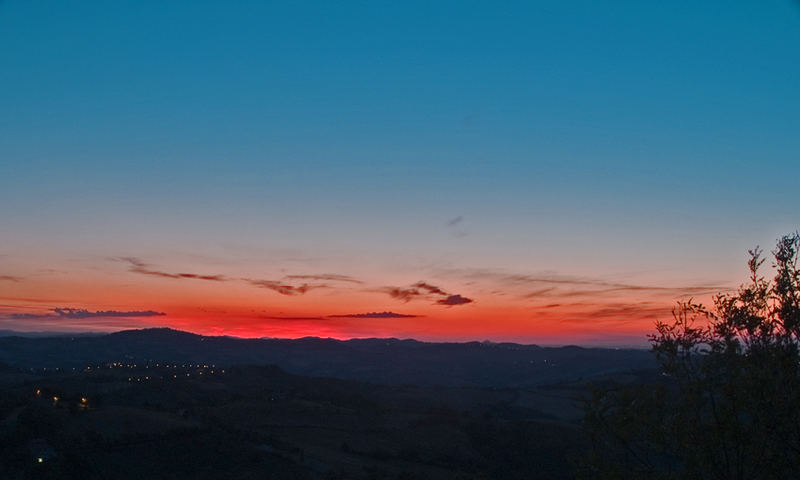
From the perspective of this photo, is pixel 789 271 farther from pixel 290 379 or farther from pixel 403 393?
pixel 290 379

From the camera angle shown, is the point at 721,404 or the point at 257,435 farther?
the point at 257,435

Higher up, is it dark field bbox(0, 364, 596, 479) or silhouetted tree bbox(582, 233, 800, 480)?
silhouetted tree bbox(582, 233, 800, 480)

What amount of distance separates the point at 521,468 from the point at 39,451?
53.1m

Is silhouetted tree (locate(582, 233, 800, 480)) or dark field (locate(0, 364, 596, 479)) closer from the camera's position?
silhouetted tree (locate(582, 233, 800, 480))

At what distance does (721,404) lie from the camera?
38.4 feet

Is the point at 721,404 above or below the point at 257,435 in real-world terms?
above

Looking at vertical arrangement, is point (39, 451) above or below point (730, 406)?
below

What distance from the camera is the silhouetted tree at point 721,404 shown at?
11.2 metres

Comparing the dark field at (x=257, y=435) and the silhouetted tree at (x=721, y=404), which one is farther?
the dark field at (x=257, y=435)

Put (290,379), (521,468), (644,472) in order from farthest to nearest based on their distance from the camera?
(290,379) < (521,468) < (644,472)

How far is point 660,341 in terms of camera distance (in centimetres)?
1309

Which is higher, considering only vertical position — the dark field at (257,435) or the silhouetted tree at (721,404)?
the silhouetted tree at (721,404)

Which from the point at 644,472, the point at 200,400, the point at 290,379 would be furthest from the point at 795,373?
the point at 290,379

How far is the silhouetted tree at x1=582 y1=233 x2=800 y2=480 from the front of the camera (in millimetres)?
11188
